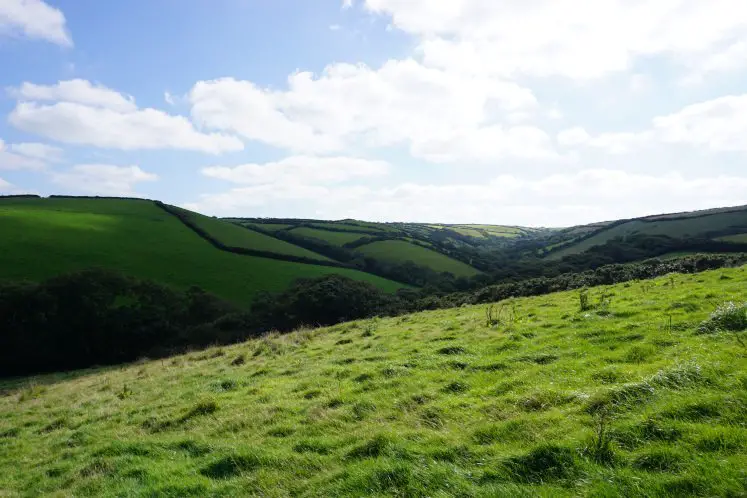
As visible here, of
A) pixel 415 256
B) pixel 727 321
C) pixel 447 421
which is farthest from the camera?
pixel 415 256

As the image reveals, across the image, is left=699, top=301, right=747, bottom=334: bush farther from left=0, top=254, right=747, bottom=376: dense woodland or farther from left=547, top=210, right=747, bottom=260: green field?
left=547, top=210, right=747, bottom=260: green field

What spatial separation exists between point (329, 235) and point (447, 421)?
12027cm

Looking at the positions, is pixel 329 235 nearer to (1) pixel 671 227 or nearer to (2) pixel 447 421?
(1) pixel 671 227

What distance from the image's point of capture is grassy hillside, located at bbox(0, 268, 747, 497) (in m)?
6.14

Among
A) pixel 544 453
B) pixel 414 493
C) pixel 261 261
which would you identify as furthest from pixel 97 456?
pixel 261 261

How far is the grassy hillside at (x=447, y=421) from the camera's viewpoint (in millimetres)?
6137

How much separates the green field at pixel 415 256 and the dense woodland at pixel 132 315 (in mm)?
39003

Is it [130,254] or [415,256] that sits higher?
[130,254]

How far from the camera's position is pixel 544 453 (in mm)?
6484

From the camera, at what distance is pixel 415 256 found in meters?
109

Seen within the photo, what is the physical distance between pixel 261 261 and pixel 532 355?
7514cm

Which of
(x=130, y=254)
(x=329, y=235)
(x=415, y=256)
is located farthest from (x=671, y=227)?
(x=130, y=254)

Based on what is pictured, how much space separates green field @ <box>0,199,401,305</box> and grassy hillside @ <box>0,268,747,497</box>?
178 ft

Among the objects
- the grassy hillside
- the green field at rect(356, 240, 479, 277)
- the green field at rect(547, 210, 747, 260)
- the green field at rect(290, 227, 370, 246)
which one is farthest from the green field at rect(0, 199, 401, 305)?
the green field at rect(547, 210, 747, 260)
